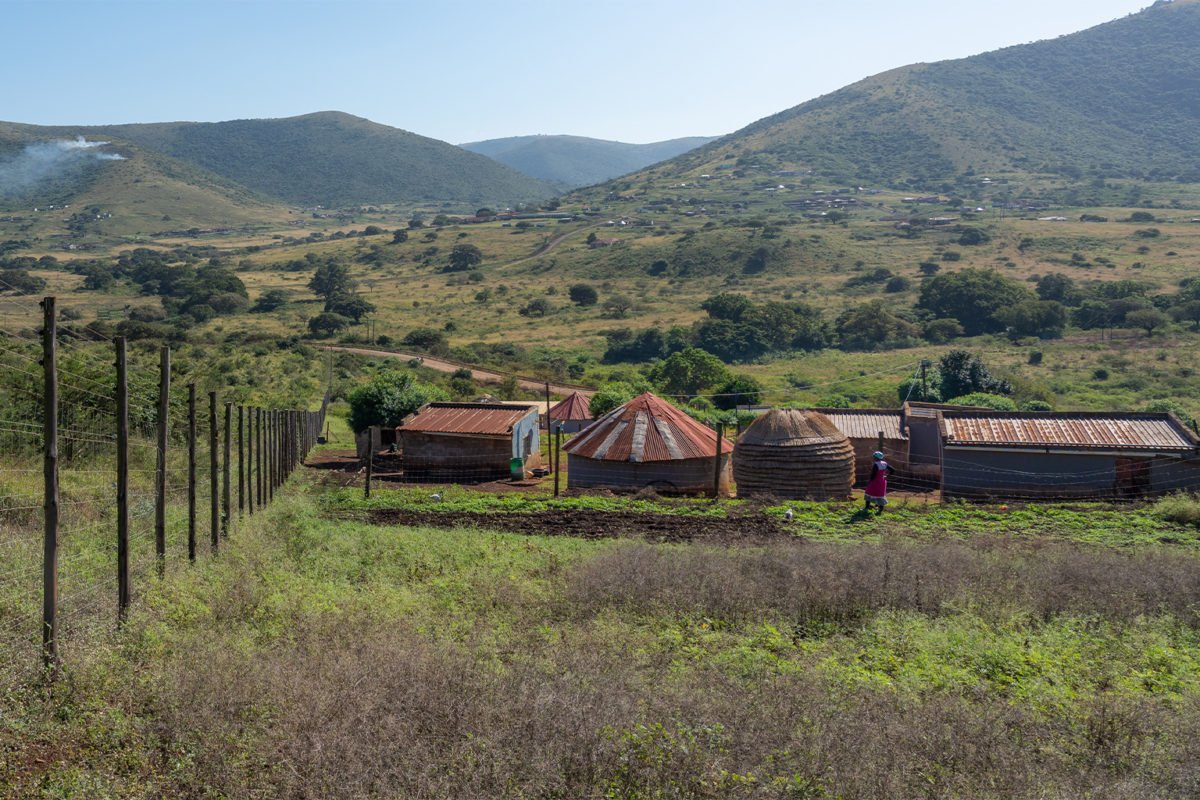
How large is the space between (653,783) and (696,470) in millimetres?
17914

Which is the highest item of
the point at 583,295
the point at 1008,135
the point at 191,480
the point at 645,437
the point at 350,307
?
the point at 1008,135

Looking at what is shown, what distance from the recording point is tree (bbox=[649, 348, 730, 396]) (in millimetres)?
50281

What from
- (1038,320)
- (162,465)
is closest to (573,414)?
(162,465)

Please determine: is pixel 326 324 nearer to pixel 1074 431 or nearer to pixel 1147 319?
pixel 1074 431

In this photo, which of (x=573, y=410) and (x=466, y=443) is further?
(x=573, y=410)

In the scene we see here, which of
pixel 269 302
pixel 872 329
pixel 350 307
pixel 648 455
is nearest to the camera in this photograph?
pixel 648 455

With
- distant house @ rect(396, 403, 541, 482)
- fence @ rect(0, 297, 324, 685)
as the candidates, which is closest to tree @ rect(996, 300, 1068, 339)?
distant house @ rect(396, 403, 541, 482)

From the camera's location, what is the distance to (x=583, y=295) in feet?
280

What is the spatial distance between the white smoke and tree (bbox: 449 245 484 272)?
85.8m

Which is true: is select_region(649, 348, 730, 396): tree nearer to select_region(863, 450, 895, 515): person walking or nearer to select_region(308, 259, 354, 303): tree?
select_region(863, 450, 895, 515): person walking

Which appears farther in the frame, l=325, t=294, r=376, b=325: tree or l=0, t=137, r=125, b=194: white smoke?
l=0, t=137, r=125, b=194: white smoke

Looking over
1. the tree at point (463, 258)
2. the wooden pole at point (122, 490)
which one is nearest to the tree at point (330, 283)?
the tree at point (463, 258)

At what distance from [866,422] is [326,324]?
162 ft

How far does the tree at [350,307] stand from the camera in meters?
73.6
